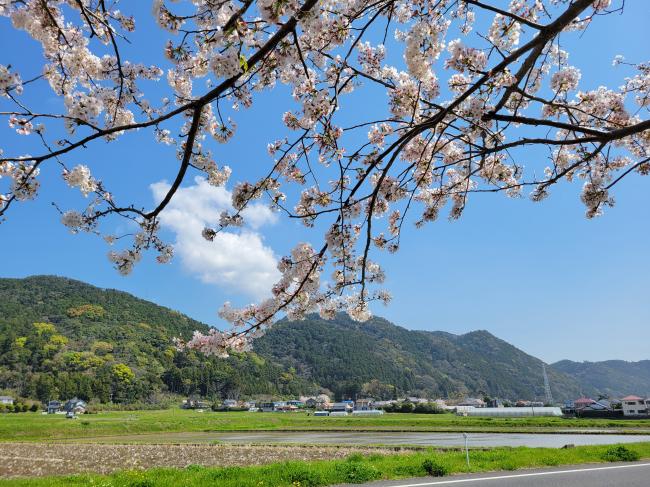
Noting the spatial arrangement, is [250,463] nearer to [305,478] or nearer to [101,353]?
[305,478]

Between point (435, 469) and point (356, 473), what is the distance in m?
2.32

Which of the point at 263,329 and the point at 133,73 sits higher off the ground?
the point at 133,73

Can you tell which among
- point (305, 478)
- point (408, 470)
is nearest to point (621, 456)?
point (408, 470)

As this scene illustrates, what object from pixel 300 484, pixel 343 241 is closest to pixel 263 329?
pixel 343 241

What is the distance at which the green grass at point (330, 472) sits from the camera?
31.7 ft

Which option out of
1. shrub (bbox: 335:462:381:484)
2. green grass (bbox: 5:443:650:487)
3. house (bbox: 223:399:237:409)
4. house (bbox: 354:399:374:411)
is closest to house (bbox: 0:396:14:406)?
house (bbox: 223:399:237:409)

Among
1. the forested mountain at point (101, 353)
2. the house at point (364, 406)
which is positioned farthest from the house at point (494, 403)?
the forested mountain at point (101, 353)

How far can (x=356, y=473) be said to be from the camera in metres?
9.92

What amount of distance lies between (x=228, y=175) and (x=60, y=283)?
188516 millimetres

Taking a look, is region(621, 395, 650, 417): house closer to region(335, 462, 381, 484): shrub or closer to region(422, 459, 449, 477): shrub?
region(422, 459, 449, 477): shrub

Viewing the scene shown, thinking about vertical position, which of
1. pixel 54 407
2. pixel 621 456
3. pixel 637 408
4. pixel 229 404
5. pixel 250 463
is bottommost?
pixel 229 404

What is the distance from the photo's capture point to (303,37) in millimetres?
3529

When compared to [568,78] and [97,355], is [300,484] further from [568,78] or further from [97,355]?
[97,355]

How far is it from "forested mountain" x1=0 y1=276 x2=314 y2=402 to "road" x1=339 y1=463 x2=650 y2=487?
67815 millimetres
